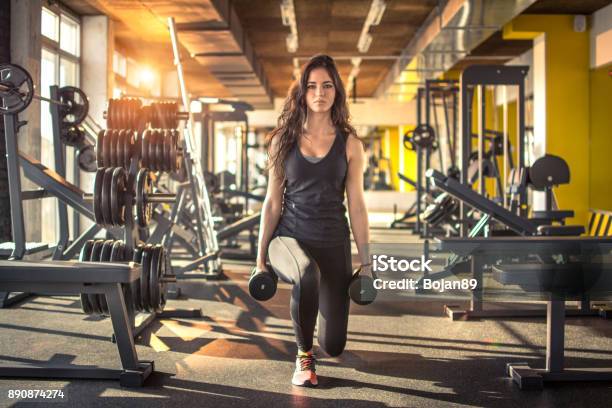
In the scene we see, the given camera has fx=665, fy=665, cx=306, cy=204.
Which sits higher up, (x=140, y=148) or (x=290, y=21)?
(x=290, y=21)

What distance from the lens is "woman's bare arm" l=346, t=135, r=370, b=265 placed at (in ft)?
8.06

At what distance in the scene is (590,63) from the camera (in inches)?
311

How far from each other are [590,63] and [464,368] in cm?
630

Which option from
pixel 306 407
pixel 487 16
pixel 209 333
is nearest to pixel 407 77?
pixel 487 16

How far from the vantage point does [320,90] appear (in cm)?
241

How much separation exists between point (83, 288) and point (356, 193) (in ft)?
3.50

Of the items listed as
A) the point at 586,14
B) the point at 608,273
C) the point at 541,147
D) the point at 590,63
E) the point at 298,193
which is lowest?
the point at 608,273

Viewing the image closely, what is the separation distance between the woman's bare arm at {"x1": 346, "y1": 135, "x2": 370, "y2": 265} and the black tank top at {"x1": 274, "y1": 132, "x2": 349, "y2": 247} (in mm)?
30

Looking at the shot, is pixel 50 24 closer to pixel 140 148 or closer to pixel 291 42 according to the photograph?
pixel 291 42

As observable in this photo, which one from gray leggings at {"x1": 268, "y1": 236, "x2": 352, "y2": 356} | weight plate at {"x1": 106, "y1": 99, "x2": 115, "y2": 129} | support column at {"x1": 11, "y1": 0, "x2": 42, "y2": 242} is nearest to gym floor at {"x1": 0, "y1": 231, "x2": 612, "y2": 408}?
gray leggings at {"x1": 268, "y1": 236, "x2": 352, "y2": 356}

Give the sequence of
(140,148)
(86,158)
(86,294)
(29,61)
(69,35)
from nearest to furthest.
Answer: (86,294) → (140,148) → (86,158) → (29,61) → (69,35)

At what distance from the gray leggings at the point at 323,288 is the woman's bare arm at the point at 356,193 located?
0.20ft

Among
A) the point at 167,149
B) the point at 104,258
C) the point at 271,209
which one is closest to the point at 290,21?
the point at 167,149

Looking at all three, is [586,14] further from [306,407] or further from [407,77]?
[306,407]
